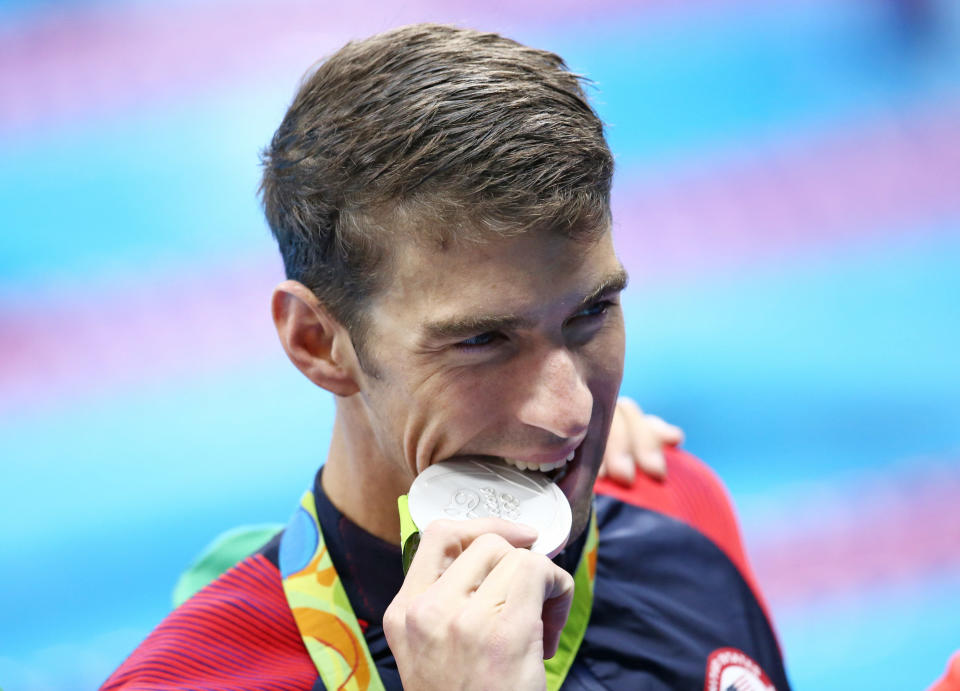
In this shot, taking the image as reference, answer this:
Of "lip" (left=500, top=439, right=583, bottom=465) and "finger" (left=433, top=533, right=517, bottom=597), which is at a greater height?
"lip" (left=500, top=439, right=583, bottom=465)

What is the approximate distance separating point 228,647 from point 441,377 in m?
0.68

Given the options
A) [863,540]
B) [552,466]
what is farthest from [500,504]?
[863,540]

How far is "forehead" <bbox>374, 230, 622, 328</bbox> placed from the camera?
1.83 m

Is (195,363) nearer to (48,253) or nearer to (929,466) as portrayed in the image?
(48,253)

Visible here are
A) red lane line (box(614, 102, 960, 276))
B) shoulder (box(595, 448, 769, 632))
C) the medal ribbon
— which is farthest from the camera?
red lane line (box(614, 102, 960, 276))

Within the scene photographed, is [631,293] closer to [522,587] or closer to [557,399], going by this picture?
[557,399]

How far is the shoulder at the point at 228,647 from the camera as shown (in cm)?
204

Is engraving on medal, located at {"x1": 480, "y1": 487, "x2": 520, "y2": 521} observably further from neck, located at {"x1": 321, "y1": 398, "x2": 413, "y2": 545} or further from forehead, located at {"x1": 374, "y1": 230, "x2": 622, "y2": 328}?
forehead, located at {"x1": 374, "y1": 230, "x2": 622, "y2": 328}

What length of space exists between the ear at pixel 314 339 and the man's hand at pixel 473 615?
0.45 m

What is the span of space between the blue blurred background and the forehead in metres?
3.65

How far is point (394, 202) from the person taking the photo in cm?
189

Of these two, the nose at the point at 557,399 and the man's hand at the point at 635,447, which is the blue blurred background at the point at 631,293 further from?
the nose at the point at 557,399

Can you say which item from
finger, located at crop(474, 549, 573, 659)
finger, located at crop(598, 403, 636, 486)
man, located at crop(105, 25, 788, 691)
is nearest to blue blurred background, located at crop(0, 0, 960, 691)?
finger, located at crop(598, 403, 636, 486)

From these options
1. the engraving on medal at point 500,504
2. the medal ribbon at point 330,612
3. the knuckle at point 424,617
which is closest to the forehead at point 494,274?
the engraving on medal at point 500,504
